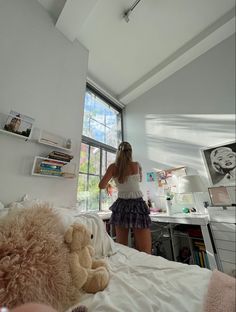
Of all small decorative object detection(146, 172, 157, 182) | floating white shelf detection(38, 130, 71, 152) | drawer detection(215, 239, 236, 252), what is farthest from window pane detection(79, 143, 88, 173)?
drawer detection(215, 239, 236, 252)

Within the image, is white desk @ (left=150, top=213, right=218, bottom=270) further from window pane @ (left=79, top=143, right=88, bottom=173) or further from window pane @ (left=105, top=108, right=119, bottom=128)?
window pane @ (left=105, top=108, right=119, bottom=128)

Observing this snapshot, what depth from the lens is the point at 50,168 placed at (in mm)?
1292

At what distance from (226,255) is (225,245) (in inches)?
3.4

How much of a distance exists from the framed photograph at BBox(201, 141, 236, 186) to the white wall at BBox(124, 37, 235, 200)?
86 millimetres

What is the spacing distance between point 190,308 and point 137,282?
207 mm

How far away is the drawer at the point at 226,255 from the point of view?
132 cm

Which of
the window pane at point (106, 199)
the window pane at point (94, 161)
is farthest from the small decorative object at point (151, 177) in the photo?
the window pane at point (94, 161)

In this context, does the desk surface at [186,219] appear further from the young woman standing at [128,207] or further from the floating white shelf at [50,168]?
the floating white shelf at [50,168]

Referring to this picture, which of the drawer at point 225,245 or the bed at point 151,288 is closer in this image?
the bed at point 151,288

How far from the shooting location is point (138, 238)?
118 centimetres

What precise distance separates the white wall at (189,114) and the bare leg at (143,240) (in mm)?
1270

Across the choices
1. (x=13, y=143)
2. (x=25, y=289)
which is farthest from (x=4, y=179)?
(x=25, y=289)

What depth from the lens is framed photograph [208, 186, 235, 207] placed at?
→ 1.61m

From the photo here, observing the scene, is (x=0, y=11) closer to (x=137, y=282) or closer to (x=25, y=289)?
(x=25, y=289)
